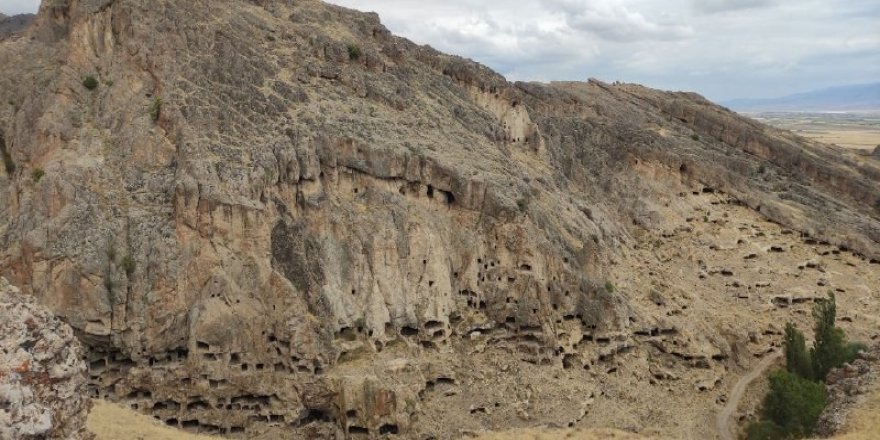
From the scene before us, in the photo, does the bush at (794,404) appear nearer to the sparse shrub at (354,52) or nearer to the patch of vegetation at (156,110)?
the sparse shrub at (354,52)

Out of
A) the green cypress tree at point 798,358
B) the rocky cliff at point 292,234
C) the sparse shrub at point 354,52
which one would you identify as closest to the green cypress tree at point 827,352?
the green cypress tree at point 798,358

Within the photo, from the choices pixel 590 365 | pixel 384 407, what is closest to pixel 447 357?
pixel 384 407

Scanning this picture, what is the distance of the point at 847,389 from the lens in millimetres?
37281

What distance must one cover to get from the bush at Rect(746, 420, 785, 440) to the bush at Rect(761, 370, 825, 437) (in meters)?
0.30

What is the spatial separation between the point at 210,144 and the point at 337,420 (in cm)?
2119

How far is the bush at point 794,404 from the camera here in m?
39.3

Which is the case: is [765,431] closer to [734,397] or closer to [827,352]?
[734,397]

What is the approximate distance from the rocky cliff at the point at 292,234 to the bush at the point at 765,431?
786cm

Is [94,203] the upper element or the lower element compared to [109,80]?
lower

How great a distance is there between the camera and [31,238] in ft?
135

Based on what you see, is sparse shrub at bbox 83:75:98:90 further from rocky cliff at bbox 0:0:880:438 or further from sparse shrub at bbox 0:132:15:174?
sparse shrub at bbox 0:132:15:174

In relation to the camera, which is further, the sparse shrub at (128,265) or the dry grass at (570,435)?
the sparse shrub at (128,265)

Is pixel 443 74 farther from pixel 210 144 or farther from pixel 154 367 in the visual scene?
pixel 154 367

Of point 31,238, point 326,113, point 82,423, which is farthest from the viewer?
point 326,113
